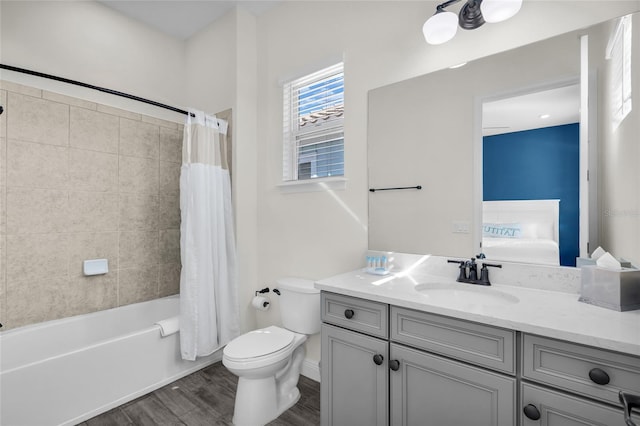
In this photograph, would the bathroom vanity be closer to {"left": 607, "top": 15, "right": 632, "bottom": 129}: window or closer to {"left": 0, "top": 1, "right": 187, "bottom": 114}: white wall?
{"left": 607, "top": 15, "right": 632, "bottom": 129}: window

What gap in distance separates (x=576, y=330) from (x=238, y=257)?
7.09 ft

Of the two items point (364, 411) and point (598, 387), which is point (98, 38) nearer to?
point (364, 411)

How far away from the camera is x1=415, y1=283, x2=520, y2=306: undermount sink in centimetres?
130

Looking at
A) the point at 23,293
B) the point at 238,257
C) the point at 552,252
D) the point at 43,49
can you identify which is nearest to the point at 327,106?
the point at 238,257

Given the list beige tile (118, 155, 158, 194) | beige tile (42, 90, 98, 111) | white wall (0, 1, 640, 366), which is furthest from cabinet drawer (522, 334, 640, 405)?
beige tile (42, 90, 98, 111)

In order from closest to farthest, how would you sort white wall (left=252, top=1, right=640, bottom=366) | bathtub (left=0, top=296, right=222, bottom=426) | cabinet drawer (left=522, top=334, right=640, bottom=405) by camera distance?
cabinet drawer (left=522, top=334, right=640, bottom=405) → white wall (left=252, top=1, right=640, bottom=366) → bathtub (left=0, top=296, right=222, bottom=426)

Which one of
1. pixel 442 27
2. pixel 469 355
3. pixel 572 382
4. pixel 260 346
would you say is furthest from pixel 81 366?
pixel 442 27

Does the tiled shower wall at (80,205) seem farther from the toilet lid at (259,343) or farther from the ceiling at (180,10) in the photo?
the toilet lid at (259,343)

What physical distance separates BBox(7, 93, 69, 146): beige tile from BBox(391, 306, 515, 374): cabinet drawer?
2.56 m

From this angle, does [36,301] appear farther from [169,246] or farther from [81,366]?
[169,246]

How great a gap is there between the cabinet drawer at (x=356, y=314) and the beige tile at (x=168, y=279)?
75.2 inches

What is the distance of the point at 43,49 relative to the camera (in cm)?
225

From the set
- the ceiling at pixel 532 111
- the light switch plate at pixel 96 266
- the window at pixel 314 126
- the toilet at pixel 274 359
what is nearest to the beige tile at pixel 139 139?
the light switch plate at pixel 96 266

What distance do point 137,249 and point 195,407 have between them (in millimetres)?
1387
